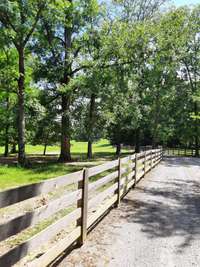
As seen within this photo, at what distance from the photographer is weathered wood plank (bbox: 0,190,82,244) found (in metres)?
3.19

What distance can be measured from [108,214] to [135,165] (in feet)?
14.0

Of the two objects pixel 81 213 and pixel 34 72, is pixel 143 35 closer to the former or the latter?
pixel 34 72

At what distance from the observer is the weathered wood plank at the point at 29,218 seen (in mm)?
3190

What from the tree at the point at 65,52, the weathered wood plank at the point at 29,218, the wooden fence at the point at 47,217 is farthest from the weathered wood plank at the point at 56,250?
the tree at the point at 65,52

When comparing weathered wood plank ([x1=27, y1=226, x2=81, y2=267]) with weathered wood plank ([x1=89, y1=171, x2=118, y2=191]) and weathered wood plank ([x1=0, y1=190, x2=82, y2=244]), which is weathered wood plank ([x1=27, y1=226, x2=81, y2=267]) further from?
weathered wood plank ([x1=89, y1=171, x2=118, y2=191])

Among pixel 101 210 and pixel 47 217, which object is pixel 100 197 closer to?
pixel 101 210

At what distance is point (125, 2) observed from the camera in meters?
30.6

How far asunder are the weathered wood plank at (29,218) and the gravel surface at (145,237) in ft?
2.55

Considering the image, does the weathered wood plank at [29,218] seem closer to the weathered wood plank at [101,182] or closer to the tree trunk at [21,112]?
the weathered wood plank at [101,182]

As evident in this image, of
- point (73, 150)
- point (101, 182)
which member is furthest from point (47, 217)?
point (73, 150)

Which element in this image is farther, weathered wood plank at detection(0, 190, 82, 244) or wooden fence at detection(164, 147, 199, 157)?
wooden fence at detection(164, 147, 199, 157)

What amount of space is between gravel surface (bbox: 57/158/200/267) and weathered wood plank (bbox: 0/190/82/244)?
2.55 feet

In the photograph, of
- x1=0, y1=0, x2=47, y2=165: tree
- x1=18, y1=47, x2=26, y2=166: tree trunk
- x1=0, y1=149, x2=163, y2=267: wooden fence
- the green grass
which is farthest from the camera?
the green grass

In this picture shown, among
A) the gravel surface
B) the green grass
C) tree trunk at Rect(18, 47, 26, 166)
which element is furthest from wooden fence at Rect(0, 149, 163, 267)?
the green grass
